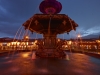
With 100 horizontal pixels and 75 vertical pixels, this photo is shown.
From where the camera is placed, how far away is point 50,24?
528 inches

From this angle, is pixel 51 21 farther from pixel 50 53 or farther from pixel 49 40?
pixel 50 53

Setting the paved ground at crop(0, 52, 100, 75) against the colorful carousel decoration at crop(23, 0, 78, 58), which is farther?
the colorful carousel decoration at crop(23, 0, 78, 58)

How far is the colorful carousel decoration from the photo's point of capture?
478 inches

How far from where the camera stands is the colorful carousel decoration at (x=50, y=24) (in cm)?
1213

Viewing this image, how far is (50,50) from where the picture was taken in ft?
42.8

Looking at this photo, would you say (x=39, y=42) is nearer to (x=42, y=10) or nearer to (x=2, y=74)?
(x=42, y=10)

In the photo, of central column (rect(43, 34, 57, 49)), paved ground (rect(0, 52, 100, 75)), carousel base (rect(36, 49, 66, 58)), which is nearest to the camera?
paved ground (rect(0, 52, 100, 75))

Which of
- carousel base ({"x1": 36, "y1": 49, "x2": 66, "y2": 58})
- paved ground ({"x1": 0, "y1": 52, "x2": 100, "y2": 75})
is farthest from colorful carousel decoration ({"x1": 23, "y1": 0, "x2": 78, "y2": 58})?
paved ground ({"x1": 0, "y1": 52, "x2": 100, "y2": 75})

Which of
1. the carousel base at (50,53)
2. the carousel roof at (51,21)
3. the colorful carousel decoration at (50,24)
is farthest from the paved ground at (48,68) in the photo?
the carousel roof at (51,21)

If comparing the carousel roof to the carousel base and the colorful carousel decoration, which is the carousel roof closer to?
the colorful carousel decoration

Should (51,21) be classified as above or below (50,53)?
above

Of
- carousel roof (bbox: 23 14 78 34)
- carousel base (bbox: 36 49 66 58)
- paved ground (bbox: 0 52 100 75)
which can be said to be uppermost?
carousel roof (bbox: 23 14 78 34)

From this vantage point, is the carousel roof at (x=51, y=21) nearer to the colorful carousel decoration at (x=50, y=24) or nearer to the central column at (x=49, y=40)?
the colorful carousel decoration at (x=50, y=24)

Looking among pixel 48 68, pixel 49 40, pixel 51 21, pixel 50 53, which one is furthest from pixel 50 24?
pixel 48 68
